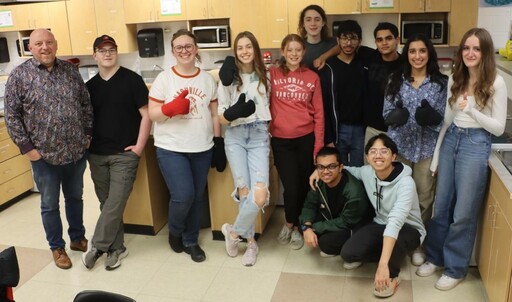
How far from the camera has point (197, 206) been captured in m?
3.21

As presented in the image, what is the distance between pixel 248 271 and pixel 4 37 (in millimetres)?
5132

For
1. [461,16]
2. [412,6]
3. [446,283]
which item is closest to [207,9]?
[412,6]

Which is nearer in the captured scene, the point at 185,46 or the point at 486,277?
the point at 486,277

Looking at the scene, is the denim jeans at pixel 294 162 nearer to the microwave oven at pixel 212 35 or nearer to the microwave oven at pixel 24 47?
the microwave oven at pixel 212 35

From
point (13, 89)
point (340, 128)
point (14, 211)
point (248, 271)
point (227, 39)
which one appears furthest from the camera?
point (227, 39)

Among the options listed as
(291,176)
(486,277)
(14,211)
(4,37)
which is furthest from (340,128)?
(4,37)

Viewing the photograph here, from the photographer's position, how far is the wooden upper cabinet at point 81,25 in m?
5.66

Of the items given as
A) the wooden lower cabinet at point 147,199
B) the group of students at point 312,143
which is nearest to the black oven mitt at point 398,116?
the group of students at point 312,143

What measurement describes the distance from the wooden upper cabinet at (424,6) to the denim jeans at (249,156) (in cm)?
248

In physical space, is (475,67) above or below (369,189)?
above

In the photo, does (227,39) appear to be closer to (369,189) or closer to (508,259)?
(369,189)

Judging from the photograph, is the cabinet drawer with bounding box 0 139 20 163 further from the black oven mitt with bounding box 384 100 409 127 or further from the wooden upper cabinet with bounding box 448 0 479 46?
the wooden upper cabinet with bounding box 448 0 479 46

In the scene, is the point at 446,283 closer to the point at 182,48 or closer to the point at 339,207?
the point at 339,207

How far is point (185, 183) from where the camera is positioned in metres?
3.02
